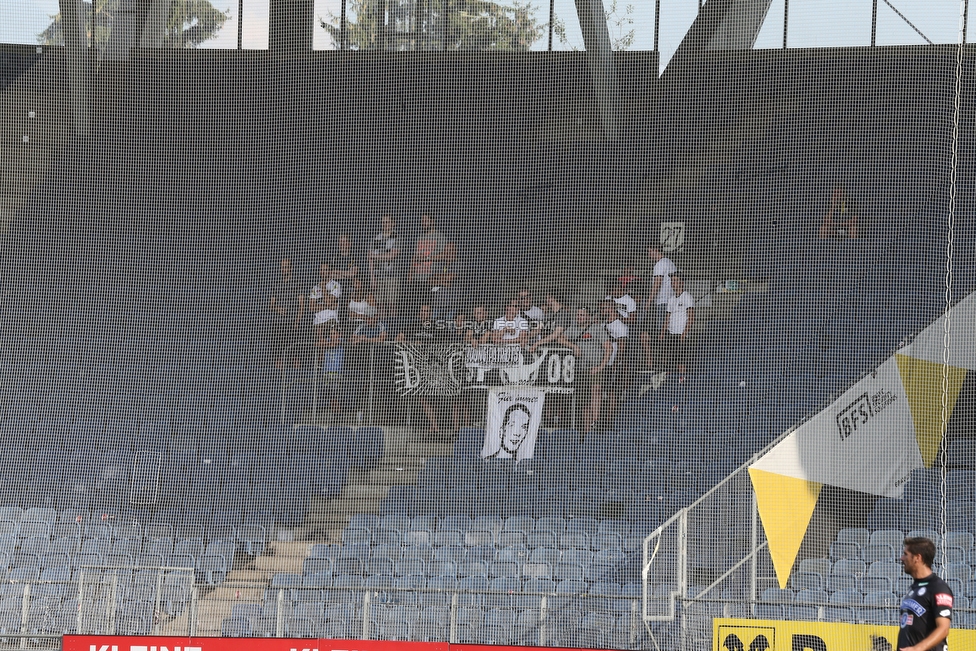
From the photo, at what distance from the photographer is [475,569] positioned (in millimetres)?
6871

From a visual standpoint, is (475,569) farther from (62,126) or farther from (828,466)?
(62,126)

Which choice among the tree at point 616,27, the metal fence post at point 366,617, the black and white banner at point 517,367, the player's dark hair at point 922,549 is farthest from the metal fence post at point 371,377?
the player's dark hair at point 922,549

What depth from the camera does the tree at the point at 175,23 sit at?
7914 mm

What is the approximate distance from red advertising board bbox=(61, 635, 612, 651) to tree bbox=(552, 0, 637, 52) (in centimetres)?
417

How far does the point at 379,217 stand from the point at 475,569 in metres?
2.74

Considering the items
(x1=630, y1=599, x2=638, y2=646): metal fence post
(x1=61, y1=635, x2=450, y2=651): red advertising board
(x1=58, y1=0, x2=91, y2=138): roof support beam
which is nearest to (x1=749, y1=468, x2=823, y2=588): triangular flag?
(x1=630, y1=599, x2=638, y2=646): metal fence post

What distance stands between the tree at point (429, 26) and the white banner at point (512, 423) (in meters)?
2.50

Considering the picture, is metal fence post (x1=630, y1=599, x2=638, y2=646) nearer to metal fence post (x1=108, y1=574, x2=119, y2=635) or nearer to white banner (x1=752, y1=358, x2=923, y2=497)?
white banner (x1=752, y1=358, x2=923, y2=497)

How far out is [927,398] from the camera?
22.0ft

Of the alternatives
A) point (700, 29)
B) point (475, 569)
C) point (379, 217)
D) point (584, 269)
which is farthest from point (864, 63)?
point (475, 569)

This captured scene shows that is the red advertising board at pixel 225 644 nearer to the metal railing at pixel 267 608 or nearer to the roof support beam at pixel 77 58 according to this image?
the metal railing at pixel 267 608

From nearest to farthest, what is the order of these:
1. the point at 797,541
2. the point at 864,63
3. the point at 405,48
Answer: the point at 797,541, the point at 864,63, the point at 405,48

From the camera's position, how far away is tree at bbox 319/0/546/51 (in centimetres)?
783

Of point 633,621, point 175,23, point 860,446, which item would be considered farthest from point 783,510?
point 175,23
